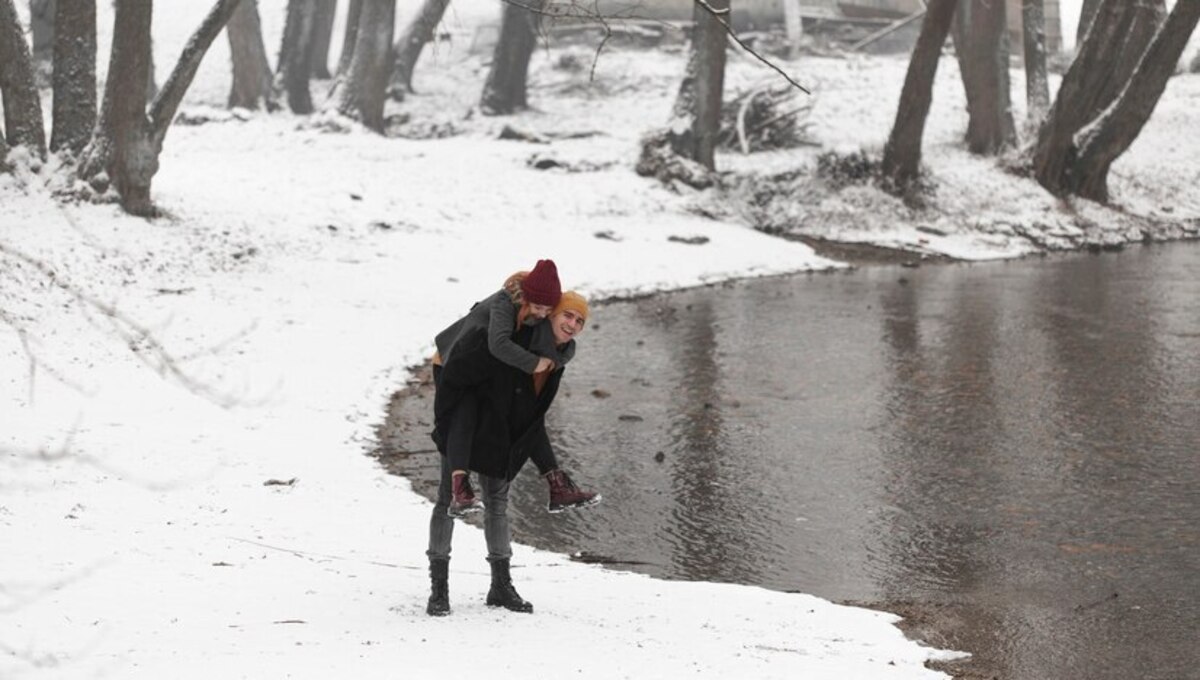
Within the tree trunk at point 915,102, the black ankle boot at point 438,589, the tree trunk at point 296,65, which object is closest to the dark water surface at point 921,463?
the black ankle boot at point 438,589

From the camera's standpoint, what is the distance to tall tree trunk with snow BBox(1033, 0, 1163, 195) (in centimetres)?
2534

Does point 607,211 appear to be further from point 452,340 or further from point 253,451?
point 452,340

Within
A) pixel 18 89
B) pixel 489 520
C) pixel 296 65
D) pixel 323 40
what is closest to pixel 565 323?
pixel 489 520

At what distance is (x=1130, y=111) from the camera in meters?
25.9

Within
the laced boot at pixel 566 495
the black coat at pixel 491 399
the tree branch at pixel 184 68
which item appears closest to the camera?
the black coat at pixel 491 399

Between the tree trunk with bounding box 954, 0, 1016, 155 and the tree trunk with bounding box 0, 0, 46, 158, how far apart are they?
19.0 meters

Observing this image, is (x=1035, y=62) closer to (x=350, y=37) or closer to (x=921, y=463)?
(x=350, y=37)

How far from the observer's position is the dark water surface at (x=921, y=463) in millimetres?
7832

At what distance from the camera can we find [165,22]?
41.4 m

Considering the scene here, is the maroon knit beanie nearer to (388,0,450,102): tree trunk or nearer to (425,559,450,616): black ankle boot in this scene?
(425,559,450,616): black ankle boot

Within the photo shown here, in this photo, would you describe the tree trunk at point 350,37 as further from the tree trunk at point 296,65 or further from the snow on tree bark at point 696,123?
the snow on tree bark at point 696,123

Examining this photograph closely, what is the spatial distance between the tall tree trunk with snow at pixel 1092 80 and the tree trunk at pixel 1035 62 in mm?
2532

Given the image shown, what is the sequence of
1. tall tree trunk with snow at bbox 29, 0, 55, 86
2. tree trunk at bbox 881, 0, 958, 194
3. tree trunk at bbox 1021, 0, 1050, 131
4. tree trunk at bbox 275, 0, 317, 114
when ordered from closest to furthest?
tree trunk at bbox 881, 0, 958, 194 < tree trunk at bbox 1021, 0, 1050, 131 < tall tree trunk with snow at bbox 29, 0, 55, 86 < tree trunk at bbox 275, 0, 317, 114

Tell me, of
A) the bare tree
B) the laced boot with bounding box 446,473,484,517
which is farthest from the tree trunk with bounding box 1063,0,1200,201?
the laced boot with bounding box 446,473,484,517
